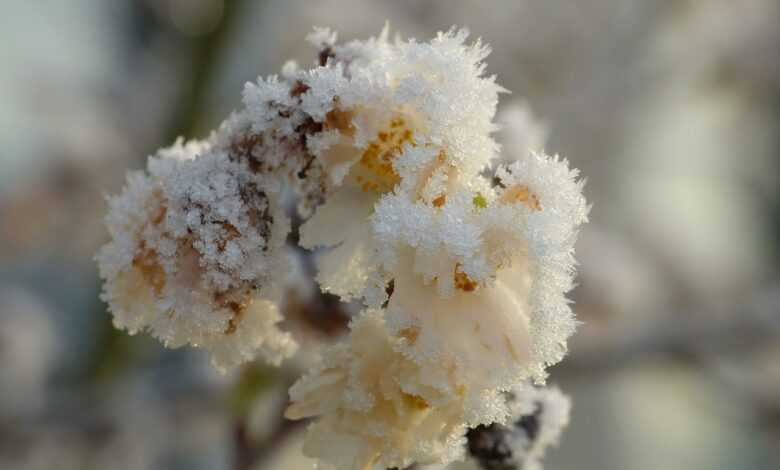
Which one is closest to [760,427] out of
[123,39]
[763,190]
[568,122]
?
[568,122]

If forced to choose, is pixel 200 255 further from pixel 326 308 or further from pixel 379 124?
pixel 326 308

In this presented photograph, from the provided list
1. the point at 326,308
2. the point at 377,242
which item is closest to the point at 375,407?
the point at 377,242

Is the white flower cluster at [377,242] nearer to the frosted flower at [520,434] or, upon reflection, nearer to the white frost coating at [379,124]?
the white frost coating at [379,124]

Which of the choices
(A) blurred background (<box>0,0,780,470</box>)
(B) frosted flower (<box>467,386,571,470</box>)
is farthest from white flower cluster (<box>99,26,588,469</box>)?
(A) blurred background (<box>0,0,780,470</box>)

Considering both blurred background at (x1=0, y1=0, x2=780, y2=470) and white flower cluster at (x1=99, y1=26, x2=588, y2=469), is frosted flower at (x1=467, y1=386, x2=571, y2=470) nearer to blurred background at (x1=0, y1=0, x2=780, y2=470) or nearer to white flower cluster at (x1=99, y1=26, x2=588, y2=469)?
white flower cluster at (x1=99, y1=26, x2=588, y2=469)

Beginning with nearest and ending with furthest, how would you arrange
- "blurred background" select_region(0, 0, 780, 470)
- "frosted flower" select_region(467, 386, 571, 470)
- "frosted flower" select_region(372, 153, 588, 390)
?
1. "frosted flower" select_region(372, 153, 588, 390)
2. "frosted flower" select_region(467, 386, 571, 470)
3. "blurred background" select_region(0, 0, 780, 470)

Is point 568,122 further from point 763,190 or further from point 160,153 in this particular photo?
point 160,153

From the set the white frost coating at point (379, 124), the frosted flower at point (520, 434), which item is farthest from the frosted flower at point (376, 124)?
the frosted flower at point (520, 434)
